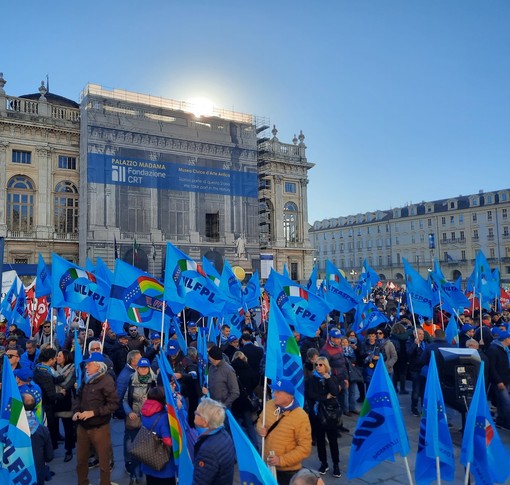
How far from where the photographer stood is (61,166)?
130 feet

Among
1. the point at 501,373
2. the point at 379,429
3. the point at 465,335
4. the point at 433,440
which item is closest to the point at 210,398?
the point at 379,429

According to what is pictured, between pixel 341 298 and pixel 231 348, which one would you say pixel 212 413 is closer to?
pixel 231 348

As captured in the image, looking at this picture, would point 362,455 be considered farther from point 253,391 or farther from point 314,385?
point 253,391

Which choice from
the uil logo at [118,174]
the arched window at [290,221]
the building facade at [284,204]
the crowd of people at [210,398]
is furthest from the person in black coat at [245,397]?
the arched window at [290,221]

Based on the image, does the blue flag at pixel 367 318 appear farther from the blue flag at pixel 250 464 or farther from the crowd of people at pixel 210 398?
the blue flag at pixel 250 464

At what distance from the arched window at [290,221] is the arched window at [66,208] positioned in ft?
68.3

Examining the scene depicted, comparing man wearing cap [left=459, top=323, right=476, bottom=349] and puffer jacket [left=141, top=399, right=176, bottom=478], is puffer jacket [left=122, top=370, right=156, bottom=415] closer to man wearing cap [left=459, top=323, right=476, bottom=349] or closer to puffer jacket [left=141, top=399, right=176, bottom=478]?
puffer jacket [left=141, top=399, right=176, bottom=478]

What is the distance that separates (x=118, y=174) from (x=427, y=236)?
54587 mm

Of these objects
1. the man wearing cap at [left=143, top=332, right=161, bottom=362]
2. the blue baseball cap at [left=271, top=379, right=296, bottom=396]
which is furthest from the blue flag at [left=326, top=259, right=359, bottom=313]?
the blue baseball cap at [left=271, top=379, right=296, bottom=396]

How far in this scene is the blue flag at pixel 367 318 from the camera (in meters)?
13.0

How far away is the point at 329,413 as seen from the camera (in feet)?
22.2

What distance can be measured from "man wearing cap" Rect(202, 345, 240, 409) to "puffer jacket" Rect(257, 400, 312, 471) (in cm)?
206

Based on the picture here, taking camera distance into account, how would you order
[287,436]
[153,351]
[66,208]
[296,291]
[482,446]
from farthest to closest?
[66,208], [296,291], [153,351], [482,446], [287,436]

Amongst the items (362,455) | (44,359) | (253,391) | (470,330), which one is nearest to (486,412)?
(362,455)
